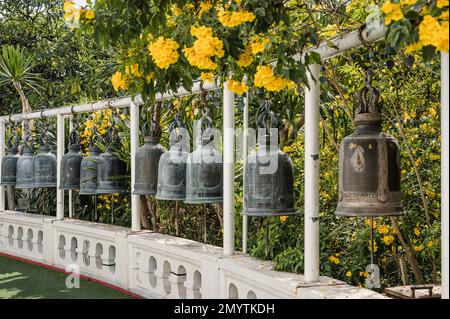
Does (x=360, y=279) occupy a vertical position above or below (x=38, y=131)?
below


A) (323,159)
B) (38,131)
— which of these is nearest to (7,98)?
(38,131)

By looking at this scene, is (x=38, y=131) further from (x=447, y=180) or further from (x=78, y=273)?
(x=447, y=180)

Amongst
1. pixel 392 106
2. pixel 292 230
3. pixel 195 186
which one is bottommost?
pixel 292 230

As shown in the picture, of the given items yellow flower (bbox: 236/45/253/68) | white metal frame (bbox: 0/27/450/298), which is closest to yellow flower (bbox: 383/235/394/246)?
white metal frame (bbox: 0/27/450/298)

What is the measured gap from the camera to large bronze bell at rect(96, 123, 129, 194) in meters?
5.69

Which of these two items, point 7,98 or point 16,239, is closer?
point 16,239

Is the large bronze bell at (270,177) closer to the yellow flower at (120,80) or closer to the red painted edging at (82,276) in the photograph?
the yellow flower at (120,80)

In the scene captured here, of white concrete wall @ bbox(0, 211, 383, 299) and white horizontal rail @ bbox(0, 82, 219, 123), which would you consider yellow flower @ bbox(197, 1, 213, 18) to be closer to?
white horizontal rail @ bbox(0, 82, 219, 123)

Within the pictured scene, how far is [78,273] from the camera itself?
21.4 feet

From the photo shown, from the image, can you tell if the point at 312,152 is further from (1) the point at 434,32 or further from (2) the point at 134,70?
(1) the point at 434,32

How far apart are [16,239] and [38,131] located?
194 centimetres

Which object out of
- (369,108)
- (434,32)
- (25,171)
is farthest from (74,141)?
(434,32)

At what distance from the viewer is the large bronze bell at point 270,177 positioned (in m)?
3.70
